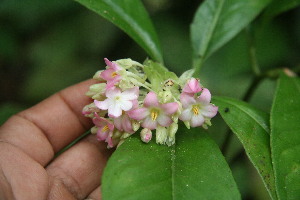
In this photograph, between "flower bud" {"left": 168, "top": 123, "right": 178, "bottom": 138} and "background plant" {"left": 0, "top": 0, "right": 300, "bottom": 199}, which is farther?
"flower bud" {"left": 168, "top": 123, "right": 178, "bottom": 138}

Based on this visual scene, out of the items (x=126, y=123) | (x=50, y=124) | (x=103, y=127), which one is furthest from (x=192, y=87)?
(x=50, y=124)

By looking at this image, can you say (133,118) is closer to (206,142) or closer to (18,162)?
(206,142)

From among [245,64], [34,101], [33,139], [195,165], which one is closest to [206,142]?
[195,165]

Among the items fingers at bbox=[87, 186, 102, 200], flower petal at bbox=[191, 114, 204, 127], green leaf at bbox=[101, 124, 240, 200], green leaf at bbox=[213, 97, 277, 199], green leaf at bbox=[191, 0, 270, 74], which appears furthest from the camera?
green leaf at bbox=[191, 0, 270, 74]

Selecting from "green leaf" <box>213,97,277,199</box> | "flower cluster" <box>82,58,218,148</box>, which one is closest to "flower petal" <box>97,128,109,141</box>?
"flower cluster" <box>82,58,218,148</box>

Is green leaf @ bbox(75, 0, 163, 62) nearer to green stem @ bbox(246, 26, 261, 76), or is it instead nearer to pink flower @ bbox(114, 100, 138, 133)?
pink flower @ bbox(114, 100, 138, 133)

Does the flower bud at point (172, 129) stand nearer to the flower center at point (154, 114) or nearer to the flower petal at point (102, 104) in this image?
the flower center at point (154, 114)
